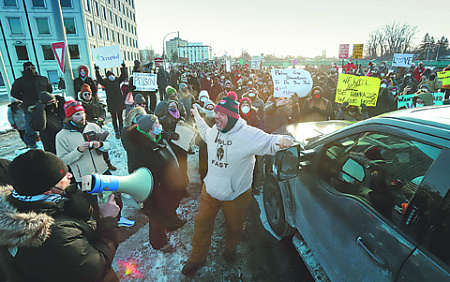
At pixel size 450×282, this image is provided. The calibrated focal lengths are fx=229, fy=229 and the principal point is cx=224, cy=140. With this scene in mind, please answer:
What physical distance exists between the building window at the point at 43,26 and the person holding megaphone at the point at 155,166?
4318 cm

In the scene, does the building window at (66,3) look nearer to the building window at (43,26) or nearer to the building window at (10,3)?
the building window at (43,26)

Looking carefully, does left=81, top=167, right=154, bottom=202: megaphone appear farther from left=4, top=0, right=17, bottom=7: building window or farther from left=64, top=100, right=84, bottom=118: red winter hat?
left=4, top=0, right=17, bottom=7: building window

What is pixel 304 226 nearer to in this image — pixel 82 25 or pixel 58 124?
pixel 58 124

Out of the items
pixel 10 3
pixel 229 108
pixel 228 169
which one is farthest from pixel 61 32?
pixel 10 3

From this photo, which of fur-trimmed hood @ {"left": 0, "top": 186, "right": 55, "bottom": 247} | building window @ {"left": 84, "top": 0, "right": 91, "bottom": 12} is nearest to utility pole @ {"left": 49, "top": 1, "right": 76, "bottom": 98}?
fur-trimmed hood @ {"left": 0, "top": 186, "right": 55, "bottom": 247}

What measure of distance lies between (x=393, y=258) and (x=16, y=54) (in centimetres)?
4666

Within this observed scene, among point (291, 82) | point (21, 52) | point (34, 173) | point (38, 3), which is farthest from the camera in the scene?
point (21, 52)

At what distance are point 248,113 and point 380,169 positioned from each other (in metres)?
2.70

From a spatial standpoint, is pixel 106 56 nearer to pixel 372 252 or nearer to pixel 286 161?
pixel 286 161

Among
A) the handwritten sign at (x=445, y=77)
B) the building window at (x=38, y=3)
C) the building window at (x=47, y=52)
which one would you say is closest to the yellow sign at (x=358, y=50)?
the handwritten sign at (x=445, y=77)

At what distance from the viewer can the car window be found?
1829 mm

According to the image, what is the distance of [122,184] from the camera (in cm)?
169

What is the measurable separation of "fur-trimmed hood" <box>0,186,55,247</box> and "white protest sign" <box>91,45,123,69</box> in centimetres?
757

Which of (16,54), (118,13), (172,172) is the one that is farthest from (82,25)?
(172,172)
